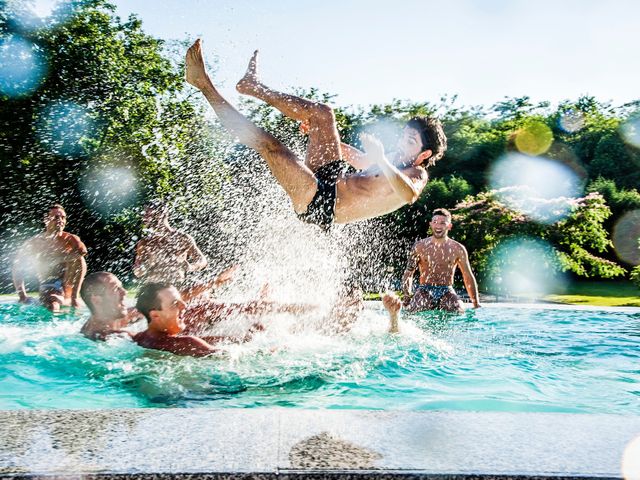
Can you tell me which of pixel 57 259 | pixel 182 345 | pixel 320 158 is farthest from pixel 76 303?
pixel 320 158

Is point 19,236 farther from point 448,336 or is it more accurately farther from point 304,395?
point 304,395

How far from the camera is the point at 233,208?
68.0ft

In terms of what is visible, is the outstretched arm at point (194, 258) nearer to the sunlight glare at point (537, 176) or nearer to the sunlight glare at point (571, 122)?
the sunlight glare at point (537, 176)

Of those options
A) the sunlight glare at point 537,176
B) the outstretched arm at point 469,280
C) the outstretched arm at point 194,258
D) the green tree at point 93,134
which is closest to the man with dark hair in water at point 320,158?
the outstretched arm at point 194,258

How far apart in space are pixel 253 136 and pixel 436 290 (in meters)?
4.70

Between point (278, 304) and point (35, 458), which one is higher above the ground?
point (278, 304)

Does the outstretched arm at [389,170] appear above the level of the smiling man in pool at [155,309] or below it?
above

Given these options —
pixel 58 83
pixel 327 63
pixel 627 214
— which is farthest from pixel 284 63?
pixel 627 214

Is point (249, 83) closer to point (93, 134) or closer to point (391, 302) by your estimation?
point (391, 302)

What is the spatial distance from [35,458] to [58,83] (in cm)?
1644

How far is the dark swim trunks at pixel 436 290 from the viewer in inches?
323

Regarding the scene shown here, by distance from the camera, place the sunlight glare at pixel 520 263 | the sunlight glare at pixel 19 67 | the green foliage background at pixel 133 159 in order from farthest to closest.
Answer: the sunlight glare at pixel 19 67, the green foliage background at pixel 133 159, the sunlight glare at pixel 520 263

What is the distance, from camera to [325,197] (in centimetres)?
460

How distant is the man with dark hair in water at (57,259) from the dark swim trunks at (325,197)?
4.97 metres
